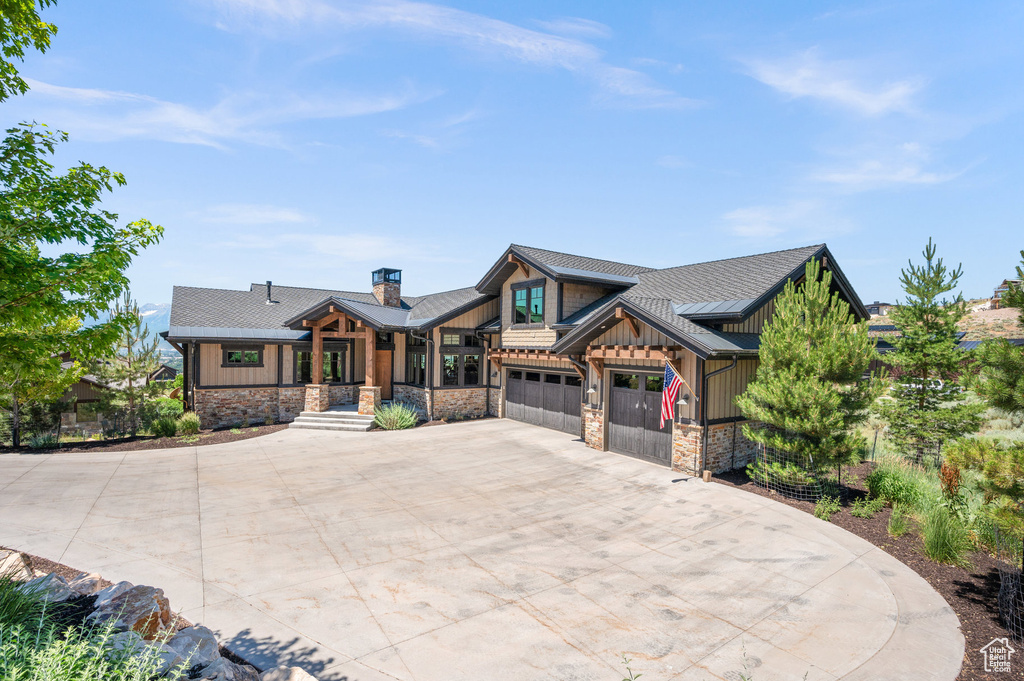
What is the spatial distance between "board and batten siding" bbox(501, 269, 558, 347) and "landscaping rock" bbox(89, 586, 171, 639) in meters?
13.7

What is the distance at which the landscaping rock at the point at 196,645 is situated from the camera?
4543mm

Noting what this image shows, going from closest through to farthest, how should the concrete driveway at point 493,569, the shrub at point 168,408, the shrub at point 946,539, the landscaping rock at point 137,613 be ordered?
the landscaping rock at point 137,613
the concrete driveway at point 493,569
the shrub at point 946,539
the shrub at point 168,408

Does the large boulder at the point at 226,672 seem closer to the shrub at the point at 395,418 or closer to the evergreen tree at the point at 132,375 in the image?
the shrub at the point at 395,418

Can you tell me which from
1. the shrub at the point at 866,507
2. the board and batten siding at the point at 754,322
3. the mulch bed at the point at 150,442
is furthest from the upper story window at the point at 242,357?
the shrub at the point at 866,507

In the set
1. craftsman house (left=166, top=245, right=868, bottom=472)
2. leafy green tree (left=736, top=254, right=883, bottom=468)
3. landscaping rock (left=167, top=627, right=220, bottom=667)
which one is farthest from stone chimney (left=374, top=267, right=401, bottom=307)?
landscaping rock (left=167, top=627, right=220, bottom=667)

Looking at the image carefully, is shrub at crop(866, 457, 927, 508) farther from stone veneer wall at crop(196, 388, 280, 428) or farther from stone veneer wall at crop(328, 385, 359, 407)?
stone veneer wall at crop(196, 388, 280, 428)

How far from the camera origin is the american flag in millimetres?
12000

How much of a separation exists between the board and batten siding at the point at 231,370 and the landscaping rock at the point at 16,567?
13757 mm

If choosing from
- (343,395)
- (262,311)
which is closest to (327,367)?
(343,395)

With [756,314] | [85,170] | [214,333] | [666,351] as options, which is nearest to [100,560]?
[85,170]

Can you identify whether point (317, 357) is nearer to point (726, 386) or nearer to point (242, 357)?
point (242, 357)

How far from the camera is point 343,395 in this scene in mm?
21516

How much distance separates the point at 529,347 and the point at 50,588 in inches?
577

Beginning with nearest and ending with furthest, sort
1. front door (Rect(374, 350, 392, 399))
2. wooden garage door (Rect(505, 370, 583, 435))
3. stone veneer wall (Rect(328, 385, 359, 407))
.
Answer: wooden garage door (Rect(505, 370, 583, 435)) → stone veneer wall (Rect(328, 385, 359, 407)) → front door (Rect(374, 350, 392, 399))
